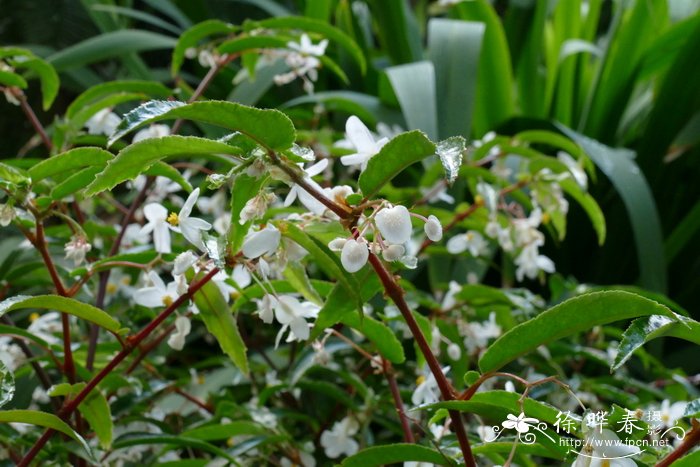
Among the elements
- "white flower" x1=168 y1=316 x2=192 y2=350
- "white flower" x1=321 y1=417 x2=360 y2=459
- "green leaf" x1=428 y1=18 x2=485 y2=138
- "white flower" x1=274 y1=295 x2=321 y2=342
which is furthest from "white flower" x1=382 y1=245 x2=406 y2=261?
"green leaf" x1=428 y1=18 x2=485 y2=138

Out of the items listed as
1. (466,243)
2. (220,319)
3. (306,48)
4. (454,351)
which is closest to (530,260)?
(466,243)

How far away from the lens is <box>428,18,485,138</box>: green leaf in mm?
1492

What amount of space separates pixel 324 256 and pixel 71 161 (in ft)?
0.64

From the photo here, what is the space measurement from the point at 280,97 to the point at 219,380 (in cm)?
113

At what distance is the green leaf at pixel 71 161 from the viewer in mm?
557

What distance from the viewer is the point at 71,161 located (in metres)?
0.57

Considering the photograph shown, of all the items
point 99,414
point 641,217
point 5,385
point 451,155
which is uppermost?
point 451,155

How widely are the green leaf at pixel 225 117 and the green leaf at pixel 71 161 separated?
12cm

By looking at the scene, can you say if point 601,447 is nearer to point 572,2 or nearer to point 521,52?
point 521,52

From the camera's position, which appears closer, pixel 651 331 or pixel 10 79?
pixel 651 331

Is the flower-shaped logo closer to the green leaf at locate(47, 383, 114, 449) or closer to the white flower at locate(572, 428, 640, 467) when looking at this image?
the white flower at locate(572, 428, 640, 467)

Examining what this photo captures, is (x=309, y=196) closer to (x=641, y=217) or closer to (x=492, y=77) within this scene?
(x=641, y=217)

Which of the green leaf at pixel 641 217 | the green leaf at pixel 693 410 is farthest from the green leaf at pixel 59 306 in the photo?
the green leaf at pixel 641 217

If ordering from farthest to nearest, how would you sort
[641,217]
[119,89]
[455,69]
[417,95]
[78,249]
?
[455,69]
[641,217]
[417,95]
[119,89]
[78,249]
